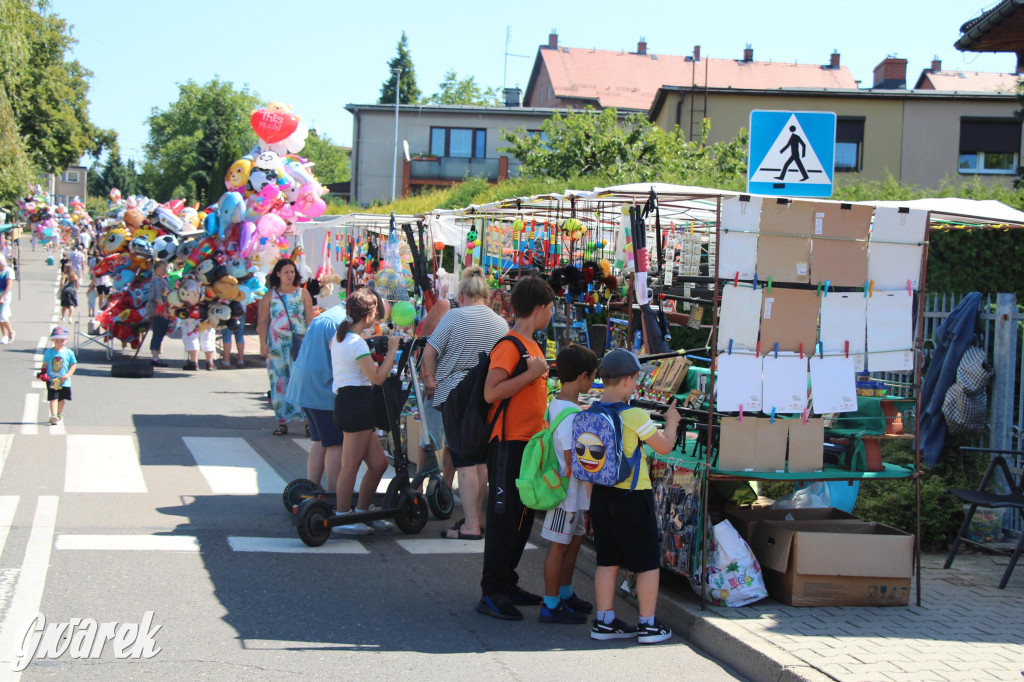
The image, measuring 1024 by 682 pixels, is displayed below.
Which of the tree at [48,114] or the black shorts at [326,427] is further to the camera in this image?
the tree at [48,114]

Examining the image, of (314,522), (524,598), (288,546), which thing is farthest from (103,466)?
(524,598)

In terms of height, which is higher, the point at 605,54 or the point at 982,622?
the point at 605,54

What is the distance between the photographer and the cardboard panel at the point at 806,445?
5.93 metres

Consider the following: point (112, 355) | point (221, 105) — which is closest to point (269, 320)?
point (112, 355)

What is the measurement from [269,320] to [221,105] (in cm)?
8569

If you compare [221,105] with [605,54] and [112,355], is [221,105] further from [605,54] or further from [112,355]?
[112,355]

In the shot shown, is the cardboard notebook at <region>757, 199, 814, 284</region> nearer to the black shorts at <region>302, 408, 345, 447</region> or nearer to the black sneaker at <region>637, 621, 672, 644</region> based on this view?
the black sneaker at <region>637, 621, 672, 644</region>

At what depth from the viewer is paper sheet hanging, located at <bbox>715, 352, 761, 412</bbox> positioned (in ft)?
18.8

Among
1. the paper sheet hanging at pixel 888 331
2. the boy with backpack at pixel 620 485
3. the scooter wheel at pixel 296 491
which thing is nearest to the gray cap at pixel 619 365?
the boy with backpack at pixel 620 485

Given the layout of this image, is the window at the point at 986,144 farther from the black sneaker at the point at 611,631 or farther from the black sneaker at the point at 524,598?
the black sneaker at the point at 611,631

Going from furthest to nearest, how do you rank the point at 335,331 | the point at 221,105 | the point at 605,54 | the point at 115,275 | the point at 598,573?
the point at 221,105
the point at 605,54
the point at 115,275
the point at 335,331
the point at 598,573

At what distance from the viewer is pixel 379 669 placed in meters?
4.84

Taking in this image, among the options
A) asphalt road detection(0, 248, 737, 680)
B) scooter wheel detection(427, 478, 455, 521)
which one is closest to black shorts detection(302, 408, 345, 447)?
asphalt road detection(0, 248, 737, 680)

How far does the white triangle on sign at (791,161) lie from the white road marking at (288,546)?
12.9 feet
